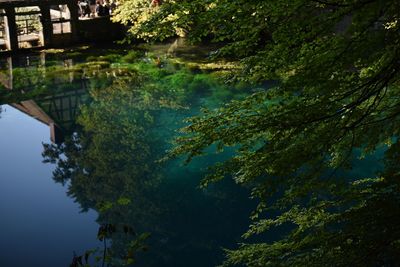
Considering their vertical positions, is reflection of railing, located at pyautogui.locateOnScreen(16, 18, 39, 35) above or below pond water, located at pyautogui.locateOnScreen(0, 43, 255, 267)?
above

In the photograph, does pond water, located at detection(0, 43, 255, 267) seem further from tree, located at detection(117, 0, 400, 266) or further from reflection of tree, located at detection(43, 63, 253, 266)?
tree, located at detection(117, 0, 400, 266)

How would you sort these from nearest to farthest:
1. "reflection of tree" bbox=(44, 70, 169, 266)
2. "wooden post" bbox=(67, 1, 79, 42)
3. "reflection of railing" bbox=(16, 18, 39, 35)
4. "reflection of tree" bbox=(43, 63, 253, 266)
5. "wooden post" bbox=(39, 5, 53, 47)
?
"reflection of tree" bbox=(43, 63, 253, 266), "reflection of tree" bbox=(44, 70, 169, 266), "wooden post" bbox=(39, 5, 53, 47), "wooden post" bbox=(67, 1, 79, 42), "reflection of railing" bbox=(16, 18, 39, 35)

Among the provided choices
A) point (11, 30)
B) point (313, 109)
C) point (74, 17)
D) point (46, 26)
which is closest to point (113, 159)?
point (313, 109)

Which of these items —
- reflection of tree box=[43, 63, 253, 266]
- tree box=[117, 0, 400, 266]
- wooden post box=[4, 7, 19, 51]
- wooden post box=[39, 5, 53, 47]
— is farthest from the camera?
wooden post box=[39, 5, 53, 47]

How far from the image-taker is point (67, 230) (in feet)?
32.2

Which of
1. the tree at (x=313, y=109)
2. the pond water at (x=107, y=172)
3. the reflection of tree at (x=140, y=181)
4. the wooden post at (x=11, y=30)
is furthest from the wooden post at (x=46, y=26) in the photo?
the tree at (x=313, y=109)

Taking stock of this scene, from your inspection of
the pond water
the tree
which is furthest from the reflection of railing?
the tree

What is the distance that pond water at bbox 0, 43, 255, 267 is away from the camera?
9.09 m

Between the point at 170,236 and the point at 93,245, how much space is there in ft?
5.36

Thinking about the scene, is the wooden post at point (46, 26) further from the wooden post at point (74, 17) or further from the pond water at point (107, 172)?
the pond water at point (107, 172)

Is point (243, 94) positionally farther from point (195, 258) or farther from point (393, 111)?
point (393, 111)

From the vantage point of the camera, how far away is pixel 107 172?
12258 millimetres

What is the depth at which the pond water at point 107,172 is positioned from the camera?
29.8 ft

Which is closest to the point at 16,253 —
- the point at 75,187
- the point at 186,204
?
the point at 75,187
